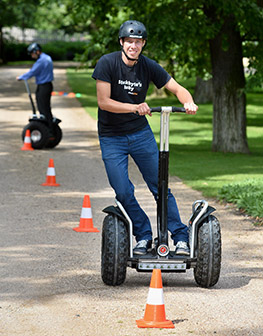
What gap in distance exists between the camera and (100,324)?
5176mm

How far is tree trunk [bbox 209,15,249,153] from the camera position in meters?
17.1

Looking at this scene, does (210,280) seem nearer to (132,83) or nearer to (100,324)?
(100,324)

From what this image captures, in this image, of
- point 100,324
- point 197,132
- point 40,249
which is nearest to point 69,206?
point 40,249

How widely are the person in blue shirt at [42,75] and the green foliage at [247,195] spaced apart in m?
5.71

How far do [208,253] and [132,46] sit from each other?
168 centimetres

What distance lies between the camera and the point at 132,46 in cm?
602

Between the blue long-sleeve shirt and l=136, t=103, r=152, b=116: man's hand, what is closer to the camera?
l=136, t=103, r=152, b=116: man's hand

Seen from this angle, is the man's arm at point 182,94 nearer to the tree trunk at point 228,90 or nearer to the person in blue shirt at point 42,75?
the person in blue shirt at point 42,75

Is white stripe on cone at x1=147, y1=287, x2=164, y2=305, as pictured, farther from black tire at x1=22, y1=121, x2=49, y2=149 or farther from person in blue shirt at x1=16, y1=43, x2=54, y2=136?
black tire at x1=22, y1=121, x2=49, y2=149

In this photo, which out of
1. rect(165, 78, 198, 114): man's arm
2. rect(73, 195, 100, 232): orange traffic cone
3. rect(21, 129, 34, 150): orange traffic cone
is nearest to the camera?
Result: rect(165, 78, 198, 114): man's arm

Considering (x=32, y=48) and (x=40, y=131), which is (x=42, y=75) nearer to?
(x=32, y=48)

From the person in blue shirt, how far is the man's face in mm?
9623

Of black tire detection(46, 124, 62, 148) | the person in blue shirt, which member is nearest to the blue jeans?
the person in blue shirt

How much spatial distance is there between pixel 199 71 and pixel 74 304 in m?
14.2
